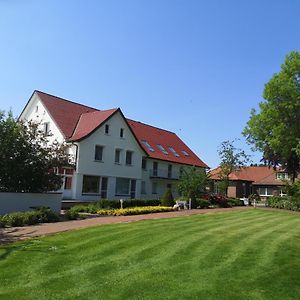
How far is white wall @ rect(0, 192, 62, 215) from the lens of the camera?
862 inches

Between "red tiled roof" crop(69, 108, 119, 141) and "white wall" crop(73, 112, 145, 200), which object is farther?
"red tiled roof" crop(69, 108, 119, 141)

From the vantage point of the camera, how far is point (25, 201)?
74.5ft

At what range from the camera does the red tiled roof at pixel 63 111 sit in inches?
1492

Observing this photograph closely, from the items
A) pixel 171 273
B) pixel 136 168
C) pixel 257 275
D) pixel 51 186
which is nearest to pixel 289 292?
pixel 257 275

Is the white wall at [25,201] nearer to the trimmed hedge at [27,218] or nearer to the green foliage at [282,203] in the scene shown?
the trimmed hedge at [27,218]

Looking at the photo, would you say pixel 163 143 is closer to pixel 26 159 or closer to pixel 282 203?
pixel 282 203

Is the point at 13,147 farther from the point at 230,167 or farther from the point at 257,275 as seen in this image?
the point at 230,167

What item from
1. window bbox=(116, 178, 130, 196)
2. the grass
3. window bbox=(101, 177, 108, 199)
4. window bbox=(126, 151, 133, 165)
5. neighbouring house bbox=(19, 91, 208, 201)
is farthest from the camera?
window bbox=(126, 151, 133, 165)

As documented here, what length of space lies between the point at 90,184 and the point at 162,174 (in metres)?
12.2

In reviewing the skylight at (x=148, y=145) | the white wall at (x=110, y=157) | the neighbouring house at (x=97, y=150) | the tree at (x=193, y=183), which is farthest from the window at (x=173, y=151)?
the tree at (x=193, y=183)

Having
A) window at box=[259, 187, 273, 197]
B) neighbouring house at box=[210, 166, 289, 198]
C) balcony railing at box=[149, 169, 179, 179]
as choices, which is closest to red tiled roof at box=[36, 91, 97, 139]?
balcony railing at box=[149, 169, 179, 179]

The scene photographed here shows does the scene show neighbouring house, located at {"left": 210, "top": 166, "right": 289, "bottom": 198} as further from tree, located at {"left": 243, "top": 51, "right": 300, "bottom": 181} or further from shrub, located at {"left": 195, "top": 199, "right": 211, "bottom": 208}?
shrub, located at {"left": 195, "top": 199, "right": 211, "bottom": 208}

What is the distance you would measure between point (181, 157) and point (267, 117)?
1327cm

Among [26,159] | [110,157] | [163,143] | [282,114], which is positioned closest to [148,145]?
[163,143]
